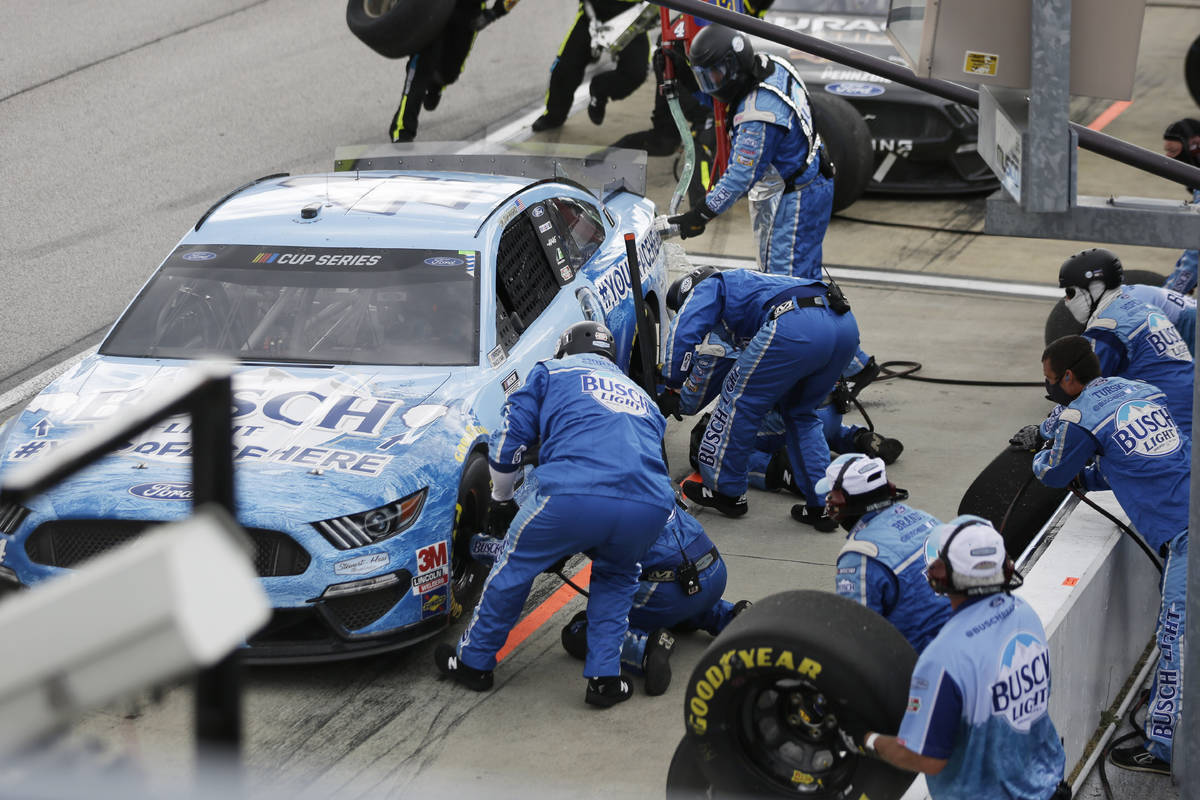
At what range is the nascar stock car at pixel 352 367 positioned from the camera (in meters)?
5.95

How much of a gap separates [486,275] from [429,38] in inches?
257

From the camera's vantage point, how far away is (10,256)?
1155cm

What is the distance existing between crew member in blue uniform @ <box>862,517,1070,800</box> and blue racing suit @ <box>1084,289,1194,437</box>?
2.86m

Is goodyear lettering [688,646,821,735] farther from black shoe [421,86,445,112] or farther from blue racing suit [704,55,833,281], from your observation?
black shoe [421,86,445,112]

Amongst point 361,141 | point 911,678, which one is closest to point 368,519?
point 911,678

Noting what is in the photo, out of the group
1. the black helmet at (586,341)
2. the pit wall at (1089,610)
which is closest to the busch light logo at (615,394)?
the black helmet at (586,341)

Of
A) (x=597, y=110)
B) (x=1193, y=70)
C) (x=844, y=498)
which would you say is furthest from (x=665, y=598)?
(x=1193, y=70)

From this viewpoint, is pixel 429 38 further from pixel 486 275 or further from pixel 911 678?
pixel 911 678

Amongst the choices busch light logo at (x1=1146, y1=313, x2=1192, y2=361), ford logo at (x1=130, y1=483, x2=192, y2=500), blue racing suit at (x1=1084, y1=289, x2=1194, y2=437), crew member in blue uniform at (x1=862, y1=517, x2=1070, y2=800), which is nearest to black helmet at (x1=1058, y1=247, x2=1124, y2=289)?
blue racing suit at (x1=1084, y1=289, x2=1194, y2=437)

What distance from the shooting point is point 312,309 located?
7.16 metres

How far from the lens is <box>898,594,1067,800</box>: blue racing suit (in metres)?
4.31

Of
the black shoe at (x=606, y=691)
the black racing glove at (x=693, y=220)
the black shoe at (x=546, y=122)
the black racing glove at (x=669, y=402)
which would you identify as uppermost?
the black shoe at (x=546, y=122)

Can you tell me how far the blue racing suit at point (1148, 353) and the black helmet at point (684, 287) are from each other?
2001mm

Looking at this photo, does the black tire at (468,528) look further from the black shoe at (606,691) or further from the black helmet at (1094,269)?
the black helmet at (1094,269)
